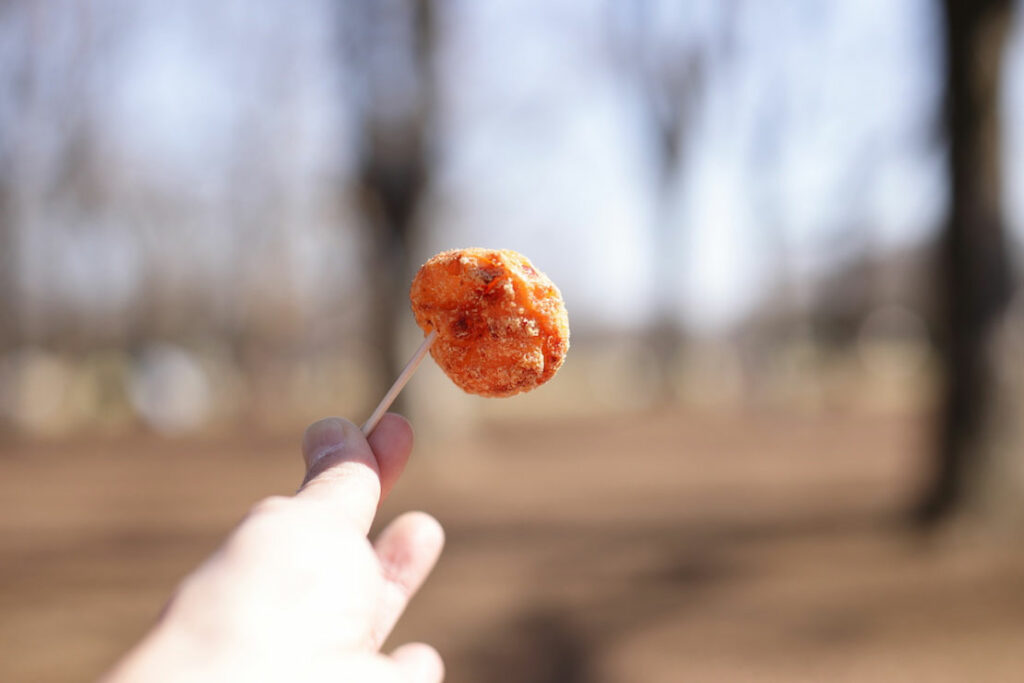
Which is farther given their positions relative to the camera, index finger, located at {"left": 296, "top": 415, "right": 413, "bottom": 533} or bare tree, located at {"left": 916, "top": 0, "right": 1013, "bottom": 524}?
bare tree, located at {"left": 916, "top": 0, "right": 1013, "bottom": 524}

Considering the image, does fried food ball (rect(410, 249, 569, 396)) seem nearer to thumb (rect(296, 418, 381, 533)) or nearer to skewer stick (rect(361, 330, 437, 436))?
skewer stick (rect(361, 330, 437, 436))

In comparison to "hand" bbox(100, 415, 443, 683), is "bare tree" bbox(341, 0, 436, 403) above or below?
above

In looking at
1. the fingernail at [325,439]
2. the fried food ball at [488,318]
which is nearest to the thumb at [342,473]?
the fingernail at [325,439]

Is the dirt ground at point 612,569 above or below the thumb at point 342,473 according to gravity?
above

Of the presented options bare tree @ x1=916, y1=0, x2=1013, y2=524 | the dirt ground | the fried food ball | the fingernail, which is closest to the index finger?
the fingernail

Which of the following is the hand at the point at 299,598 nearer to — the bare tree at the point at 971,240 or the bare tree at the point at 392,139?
the bare tree at the point at 971,240
